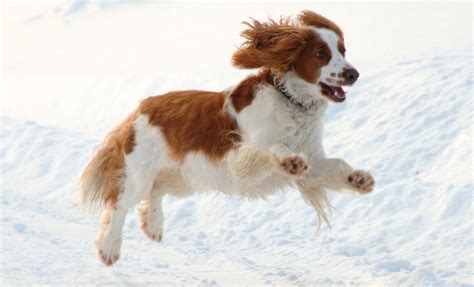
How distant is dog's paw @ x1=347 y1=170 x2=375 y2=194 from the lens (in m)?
4.38

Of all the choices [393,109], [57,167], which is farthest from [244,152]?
[57,167]

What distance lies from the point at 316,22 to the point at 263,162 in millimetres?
940

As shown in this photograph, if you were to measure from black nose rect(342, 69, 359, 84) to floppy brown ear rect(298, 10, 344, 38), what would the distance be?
0.36 m

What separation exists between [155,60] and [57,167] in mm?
Result: 4914

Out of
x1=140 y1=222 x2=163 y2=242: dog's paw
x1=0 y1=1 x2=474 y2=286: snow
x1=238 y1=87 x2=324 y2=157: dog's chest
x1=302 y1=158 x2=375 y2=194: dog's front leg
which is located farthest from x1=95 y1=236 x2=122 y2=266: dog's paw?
x1=302 y1=158 x2=375 y2=194: dog's front leg

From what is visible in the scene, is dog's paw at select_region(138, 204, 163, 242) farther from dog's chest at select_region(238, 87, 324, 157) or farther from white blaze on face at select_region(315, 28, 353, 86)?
white blaze on face at select_region(315, 28, 353, 86)

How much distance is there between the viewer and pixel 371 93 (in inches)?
369

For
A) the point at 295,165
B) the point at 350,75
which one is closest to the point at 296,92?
the point at 350,75

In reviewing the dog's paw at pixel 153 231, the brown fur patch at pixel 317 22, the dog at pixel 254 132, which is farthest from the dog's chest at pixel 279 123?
the dog's paw at pixel 153 231

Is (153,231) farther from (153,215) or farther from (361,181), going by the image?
(361,181)

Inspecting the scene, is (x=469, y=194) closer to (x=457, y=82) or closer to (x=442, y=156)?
(x=442, y=156)

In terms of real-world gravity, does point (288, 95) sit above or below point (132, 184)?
above

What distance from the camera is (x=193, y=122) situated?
5059mm

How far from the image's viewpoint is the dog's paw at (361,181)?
4.38 meters
